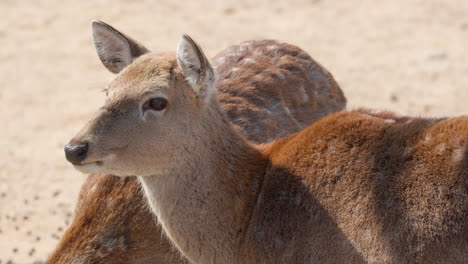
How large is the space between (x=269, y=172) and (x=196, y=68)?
2.80 ft

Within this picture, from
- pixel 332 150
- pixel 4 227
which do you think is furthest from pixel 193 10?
pixel 332 150

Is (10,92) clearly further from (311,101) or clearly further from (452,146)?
(452,146)

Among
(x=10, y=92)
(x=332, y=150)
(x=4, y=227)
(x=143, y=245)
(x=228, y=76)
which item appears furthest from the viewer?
(x=10, y=92)

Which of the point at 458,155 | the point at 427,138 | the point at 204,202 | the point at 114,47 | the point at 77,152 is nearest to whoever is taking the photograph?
the point at 458,155

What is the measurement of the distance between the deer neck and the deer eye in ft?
1.05

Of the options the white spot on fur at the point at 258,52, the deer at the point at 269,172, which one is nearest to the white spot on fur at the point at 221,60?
the white spot on fur at the point at 258,52

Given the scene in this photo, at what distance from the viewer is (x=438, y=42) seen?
12.7m

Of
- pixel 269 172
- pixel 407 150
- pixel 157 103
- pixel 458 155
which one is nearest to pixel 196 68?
pixel 157 103

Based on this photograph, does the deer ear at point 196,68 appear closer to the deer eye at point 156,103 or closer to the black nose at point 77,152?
the deer eye at point 156,103

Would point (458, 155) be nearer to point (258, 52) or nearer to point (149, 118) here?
point (149, 118)

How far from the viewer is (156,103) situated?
17.5ft

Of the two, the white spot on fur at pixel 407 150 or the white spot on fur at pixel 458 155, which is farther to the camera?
the white spot on fur at pixel 407 150

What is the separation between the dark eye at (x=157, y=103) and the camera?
5.33 meters

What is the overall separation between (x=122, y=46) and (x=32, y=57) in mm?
7699
